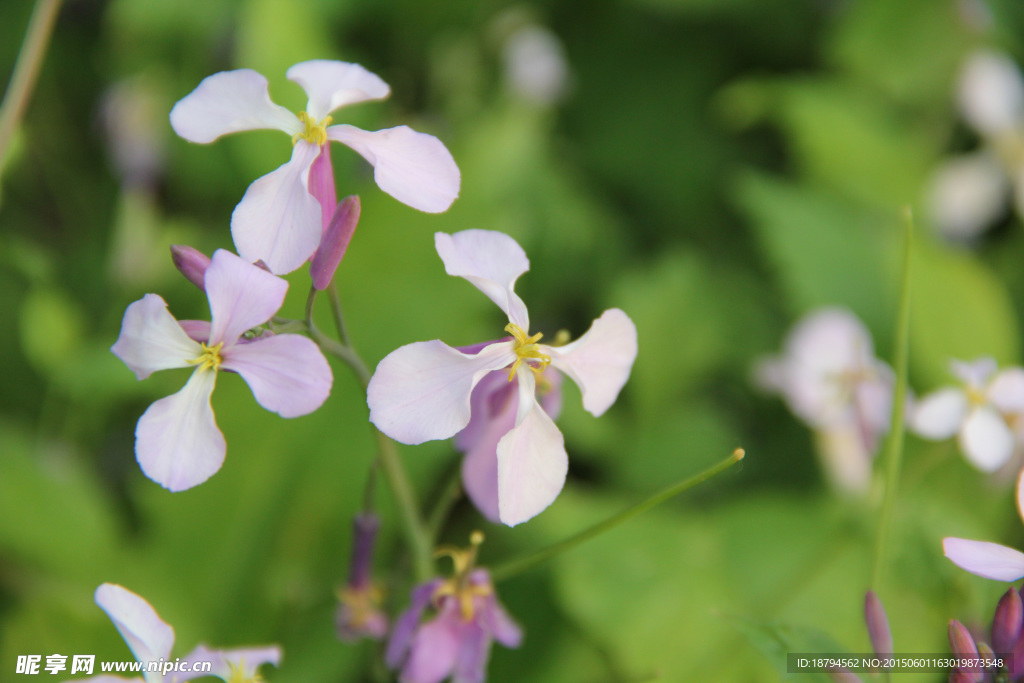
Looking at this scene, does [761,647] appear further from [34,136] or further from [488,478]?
[34,136]

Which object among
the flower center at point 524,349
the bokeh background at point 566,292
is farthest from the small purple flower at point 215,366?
the bokeh background at point 566,292

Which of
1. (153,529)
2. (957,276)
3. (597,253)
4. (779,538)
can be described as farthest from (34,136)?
(957,276)

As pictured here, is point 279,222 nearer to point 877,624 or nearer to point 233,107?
point 233,107

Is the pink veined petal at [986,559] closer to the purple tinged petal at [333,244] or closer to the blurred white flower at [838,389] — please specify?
the purple tinged petal at [333,244]

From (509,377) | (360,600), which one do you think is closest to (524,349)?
(509,377)

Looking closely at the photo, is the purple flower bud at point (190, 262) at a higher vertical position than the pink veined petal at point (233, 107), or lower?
lower

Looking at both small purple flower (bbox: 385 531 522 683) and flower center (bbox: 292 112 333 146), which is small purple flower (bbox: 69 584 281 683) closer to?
small purple flower (bbox: 385 531 522 683)

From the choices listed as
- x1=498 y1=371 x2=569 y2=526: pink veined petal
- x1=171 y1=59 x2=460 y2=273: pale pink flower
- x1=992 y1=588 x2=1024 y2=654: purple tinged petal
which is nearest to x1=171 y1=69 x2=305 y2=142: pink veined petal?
x1=171 y1=59 x2=460 y2=273: pale pink flower
